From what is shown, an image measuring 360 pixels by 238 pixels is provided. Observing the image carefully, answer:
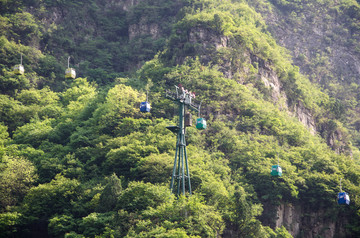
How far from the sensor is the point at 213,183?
4738 centimetres

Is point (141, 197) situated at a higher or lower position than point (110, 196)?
lower

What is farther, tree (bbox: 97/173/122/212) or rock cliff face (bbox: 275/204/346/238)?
rock cliff face (bbox: 275/204/346/238)

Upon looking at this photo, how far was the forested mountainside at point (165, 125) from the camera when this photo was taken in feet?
151

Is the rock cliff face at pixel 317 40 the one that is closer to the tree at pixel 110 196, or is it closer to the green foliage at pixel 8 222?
the tree at pixel 110 196

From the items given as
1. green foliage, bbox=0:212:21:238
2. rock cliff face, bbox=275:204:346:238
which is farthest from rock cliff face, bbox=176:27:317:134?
green foliage, bbox=0:212:21:238

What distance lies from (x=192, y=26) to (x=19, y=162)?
36.0 metres

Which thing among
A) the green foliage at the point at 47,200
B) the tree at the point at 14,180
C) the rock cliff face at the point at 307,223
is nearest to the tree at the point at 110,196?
the green foliage at the point at 47,200

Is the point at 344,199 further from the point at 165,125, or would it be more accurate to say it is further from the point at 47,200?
the point at 47,200

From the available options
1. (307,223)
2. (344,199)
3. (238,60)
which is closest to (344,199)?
(344,199)

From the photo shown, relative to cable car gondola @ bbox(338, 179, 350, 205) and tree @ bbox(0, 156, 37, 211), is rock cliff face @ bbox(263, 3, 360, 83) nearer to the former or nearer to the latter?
cable car gondola @ bbox(338, 179, 350, 205)

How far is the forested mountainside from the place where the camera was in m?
45.9

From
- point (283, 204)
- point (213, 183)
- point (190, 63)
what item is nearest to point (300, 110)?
point (190, 63)

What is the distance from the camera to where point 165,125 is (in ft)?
182

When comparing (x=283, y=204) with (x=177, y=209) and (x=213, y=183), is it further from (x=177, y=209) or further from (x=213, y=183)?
(x=177, y=209)
